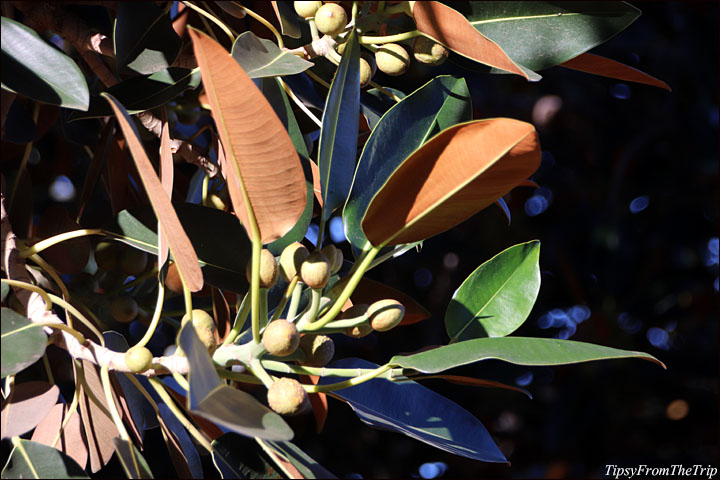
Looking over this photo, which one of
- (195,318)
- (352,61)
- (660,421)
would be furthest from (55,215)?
(660,421)

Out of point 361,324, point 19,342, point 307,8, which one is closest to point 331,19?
point 307,8

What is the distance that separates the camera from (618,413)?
239cm

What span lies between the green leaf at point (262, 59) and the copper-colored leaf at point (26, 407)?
0.35 meters

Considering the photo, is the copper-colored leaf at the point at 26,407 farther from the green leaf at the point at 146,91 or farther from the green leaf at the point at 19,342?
the green leaf at the point at 146,91

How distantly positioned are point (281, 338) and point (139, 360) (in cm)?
13

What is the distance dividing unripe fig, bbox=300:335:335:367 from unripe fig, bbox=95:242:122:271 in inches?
13.5

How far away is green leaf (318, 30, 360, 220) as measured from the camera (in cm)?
61

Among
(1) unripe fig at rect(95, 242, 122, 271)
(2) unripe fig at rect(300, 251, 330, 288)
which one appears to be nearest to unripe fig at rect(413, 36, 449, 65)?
(2) unripe fig at rect(300, 251, 330, 288)

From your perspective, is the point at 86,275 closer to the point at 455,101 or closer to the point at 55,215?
the point at 55,215

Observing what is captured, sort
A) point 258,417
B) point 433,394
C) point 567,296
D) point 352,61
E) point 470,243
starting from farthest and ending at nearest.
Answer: point 567,296 → point 470,243 → point 433,394 → point 352,61 → point 258,417

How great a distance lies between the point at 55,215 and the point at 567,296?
1855 mm

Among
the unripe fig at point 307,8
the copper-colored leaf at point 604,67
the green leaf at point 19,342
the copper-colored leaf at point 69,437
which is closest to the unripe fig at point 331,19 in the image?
the unripe fig at point 307,8

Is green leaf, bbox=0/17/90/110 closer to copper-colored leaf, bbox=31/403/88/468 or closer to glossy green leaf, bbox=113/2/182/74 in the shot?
glossy green leaf, bbox=113/2/182/74

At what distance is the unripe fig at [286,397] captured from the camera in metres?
0.56
